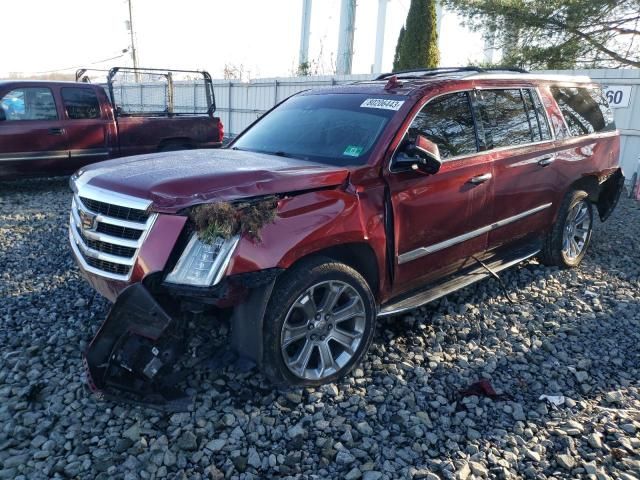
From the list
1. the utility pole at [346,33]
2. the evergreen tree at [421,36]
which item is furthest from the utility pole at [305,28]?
the evergreen tree at [421,36]

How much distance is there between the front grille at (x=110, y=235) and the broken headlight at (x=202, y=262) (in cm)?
27

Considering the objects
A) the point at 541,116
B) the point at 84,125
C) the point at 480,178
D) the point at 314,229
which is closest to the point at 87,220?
the point at 314,229

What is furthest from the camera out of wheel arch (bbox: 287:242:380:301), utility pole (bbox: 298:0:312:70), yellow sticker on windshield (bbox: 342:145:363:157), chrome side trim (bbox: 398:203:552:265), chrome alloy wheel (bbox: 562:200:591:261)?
utility pole (bbox: 298:0:312:70)

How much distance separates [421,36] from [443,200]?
12.1m

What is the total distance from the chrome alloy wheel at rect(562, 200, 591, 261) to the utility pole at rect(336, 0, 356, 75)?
677 inches

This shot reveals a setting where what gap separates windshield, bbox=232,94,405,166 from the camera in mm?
3740

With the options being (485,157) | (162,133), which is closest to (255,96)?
(162,133)

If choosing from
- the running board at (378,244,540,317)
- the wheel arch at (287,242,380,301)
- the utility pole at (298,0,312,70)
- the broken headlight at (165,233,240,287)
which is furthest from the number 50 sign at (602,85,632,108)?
the utility pole at (298,0,312,70)

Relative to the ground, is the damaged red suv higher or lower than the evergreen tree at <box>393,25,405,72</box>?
lower

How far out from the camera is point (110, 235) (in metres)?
3.14

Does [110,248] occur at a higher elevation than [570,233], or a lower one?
higher

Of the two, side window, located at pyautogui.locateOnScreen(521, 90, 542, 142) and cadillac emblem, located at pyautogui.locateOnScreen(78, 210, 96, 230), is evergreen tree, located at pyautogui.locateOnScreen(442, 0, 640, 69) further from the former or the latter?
cadillac emblem, located at pyautogui.locateOnScreen(78, 210, 96, 230)

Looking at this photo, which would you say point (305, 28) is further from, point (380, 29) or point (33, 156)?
point (33, 156)

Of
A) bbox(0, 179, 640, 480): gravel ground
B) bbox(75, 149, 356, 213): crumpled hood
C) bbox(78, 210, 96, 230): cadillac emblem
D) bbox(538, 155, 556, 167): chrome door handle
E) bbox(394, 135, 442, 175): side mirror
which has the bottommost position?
bbox(0, 179, 640, 480): gravel ground
